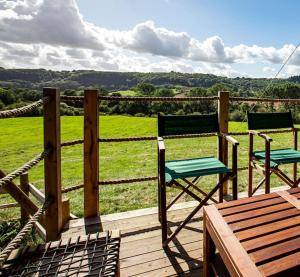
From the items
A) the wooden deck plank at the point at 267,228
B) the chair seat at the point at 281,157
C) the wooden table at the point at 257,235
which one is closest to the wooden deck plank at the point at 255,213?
the wooden table at the point at 257,235

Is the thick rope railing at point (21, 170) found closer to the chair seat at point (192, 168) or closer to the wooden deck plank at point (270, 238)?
the chair seat at point (192, 168)

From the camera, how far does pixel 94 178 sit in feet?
10.6

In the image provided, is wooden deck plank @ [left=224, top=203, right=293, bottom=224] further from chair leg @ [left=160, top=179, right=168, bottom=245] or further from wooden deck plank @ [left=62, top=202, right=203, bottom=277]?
chair leg @ [left=160, top=179, right=168, bottom=245]

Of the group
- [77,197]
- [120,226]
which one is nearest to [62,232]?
[120,226]

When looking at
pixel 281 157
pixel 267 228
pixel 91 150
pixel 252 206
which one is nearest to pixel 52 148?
pixel 91 150

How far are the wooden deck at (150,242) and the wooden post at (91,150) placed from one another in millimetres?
193

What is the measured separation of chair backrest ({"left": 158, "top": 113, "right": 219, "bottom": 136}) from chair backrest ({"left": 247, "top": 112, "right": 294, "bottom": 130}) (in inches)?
23.7

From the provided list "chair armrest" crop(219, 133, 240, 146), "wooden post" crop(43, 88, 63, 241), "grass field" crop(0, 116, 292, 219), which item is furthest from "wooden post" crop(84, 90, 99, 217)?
"chair armrest" crop(219, 133, 240, 146)

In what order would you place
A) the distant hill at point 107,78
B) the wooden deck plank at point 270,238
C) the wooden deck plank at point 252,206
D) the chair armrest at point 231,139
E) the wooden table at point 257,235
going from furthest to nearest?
the distant hill at point 107,78
the chair armrest at point 231,139
the wooden deck plank at point 252,206
the wooden deck plank at point 270,238
the wooden table at point 257,235

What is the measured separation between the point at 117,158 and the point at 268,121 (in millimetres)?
8513

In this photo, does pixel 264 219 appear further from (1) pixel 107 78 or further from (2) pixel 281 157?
(1) pixel 107 78

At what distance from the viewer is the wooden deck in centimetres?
232

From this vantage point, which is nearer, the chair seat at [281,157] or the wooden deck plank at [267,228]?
the wooden deck plank at [267,228]

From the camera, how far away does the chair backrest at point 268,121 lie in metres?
3.72
